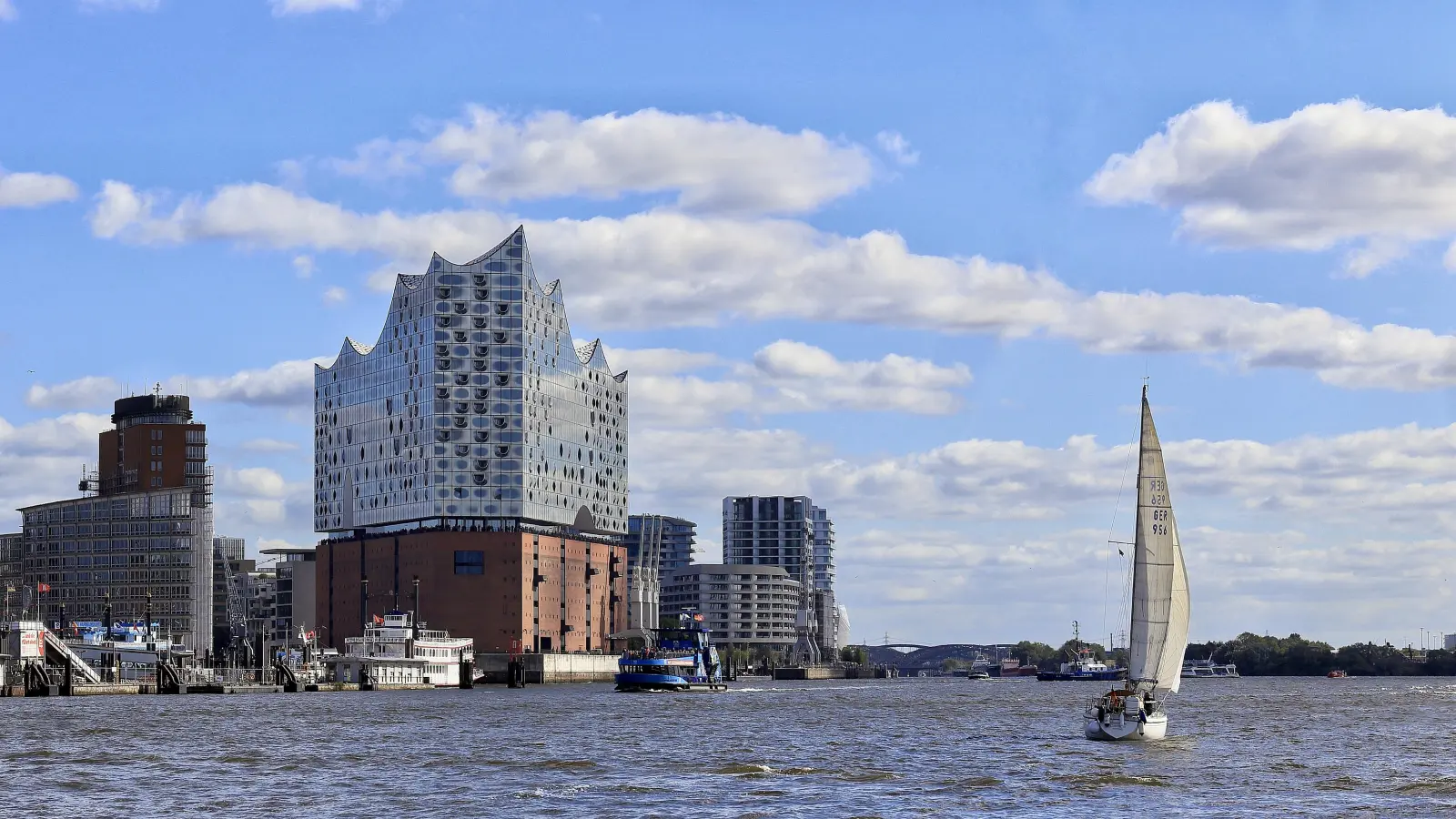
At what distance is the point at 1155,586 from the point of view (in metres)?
98.4

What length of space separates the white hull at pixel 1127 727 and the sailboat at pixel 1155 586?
7.46 feet

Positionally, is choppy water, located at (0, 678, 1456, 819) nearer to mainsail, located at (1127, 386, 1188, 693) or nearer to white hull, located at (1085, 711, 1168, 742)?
white hull, located at (1085, 711, 1168, 742)

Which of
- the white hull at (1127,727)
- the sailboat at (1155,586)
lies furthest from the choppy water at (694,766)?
the sailboat at (1155,586)

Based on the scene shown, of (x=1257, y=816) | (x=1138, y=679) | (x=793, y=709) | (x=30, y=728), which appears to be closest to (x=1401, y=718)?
(x=793, y=709)

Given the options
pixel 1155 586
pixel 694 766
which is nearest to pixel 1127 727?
pixel 1155 586

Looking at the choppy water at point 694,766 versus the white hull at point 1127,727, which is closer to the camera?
the choppy water at point 694,766

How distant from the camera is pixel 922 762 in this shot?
9794 centimetres

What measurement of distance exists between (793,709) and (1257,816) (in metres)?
108

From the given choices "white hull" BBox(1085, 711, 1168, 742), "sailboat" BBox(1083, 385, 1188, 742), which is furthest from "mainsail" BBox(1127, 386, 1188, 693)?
"white hull" BBox(1085, 711, 1168, 742)

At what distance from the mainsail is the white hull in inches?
139

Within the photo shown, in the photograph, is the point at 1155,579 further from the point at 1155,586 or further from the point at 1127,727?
the point at 1127,727

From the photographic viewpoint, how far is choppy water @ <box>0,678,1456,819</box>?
75000mm

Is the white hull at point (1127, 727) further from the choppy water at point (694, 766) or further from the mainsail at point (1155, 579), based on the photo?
the mainsail at point (1155, 579)

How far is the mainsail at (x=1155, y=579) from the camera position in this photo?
98.4 metres
